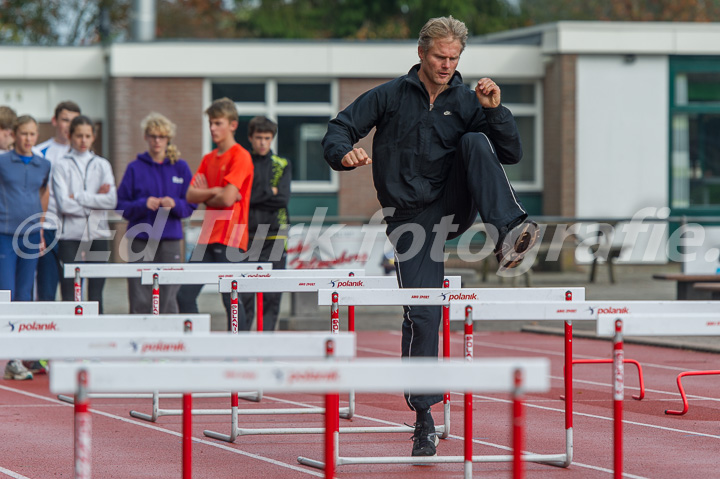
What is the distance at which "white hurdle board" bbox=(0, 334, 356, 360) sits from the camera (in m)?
4.38

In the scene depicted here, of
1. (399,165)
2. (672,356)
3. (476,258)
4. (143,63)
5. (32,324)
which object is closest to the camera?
(32,324)

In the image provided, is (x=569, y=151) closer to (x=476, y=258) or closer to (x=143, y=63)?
(x=476, y=258)

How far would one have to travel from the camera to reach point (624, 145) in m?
25.3

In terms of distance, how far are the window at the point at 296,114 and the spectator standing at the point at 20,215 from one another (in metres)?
14.0

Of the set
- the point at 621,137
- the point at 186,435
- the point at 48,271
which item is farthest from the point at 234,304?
the point at 621,137

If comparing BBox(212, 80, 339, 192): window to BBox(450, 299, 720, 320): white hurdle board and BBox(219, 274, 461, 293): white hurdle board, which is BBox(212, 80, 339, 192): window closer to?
BBox(219, 274, 461, 293): white hurdle board

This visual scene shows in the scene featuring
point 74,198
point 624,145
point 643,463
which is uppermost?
point 624,145

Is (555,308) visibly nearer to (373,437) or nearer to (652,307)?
(652,307)

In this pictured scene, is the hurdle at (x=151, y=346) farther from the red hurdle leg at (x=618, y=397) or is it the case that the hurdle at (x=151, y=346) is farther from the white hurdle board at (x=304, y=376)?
the red hurdle leg at (x=618, y=397)

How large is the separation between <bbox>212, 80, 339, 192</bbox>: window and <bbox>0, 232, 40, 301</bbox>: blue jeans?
14.1m

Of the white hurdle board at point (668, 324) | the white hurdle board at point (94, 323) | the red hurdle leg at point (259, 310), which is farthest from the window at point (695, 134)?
the white hurdle board at point (94, 323)

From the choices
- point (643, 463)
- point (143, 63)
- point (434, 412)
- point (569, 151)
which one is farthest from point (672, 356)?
point (143, 63)

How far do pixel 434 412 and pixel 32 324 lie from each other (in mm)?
4046

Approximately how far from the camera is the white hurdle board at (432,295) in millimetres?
6344
